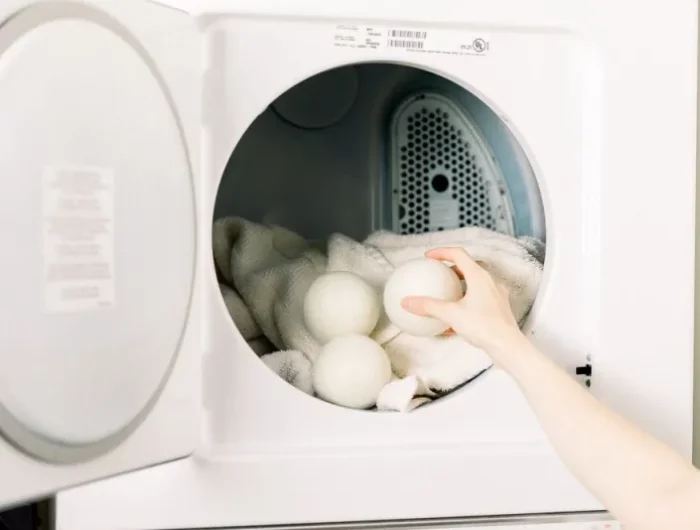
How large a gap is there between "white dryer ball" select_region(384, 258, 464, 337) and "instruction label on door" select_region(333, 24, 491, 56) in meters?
0.22

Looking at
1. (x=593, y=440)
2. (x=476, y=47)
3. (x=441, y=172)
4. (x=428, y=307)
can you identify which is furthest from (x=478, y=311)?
(x=441, y=172)

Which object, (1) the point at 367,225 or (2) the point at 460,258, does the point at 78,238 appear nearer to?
(2) the point at 460,258

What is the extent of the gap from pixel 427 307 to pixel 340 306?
0.46ft

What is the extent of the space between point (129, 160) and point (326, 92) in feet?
1.81

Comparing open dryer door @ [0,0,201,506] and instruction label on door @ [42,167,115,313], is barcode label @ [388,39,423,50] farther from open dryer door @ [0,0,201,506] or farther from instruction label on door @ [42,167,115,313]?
instruction label on door @ [42,167,115,313]

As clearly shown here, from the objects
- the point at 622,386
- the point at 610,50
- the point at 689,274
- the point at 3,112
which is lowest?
the point at 622,386

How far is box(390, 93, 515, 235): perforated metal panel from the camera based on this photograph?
3.29 feet

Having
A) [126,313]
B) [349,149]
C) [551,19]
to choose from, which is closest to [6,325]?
[126,313]

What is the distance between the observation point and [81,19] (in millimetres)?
556

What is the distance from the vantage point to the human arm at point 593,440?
541 millimetres

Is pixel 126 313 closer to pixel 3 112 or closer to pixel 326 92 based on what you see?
pixel 3 112

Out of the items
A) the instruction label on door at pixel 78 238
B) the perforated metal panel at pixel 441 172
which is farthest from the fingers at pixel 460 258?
the instruction label on door at pixel 78 238

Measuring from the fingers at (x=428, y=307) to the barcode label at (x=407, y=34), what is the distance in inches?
10.3

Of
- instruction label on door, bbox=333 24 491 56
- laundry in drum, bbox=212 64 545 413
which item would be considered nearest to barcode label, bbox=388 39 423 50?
instruction label on door, bbox=333 24 491 56
